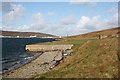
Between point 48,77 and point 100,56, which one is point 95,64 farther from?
point 48,77

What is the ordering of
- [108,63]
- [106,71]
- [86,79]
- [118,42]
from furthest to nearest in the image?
1. [118,42]
2. [108,63]
3. [106,71]
4. [86,79]

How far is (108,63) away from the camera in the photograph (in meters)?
28.2

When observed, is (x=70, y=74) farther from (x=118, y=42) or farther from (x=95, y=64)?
(x=118, y=42)

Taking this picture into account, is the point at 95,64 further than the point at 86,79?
Yes

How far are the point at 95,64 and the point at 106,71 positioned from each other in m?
3.21

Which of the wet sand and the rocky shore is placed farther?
the rocky shore

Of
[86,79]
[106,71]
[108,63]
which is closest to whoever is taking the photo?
[86,79]

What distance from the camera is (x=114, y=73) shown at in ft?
81.9

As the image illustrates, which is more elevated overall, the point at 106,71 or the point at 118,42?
the point at 118,42

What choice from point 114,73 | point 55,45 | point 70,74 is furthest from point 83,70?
point 55,45

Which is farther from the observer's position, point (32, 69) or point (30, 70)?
point (32, 69)

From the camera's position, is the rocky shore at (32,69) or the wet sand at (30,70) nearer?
the wet sand at (30,70)

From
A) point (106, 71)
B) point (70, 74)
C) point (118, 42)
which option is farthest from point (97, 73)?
point (118, 42)

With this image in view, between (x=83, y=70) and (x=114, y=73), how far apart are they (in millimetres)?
3416
